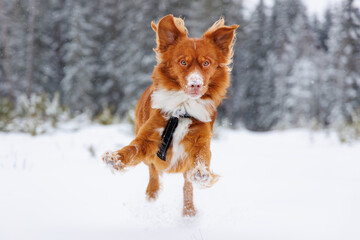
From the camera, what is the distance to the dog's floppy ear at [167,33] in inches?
130

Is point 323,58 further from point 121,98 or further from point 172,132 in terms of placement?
point 172,132

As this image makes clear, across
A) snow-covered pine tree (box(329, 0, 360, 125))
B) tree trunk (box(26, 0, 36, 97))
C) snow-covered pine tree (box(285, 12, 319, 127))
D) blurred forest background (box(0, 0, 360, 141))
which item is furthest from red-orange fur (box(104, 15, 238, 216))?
snow-covered pine tree (box(285, 12, 319, 127))

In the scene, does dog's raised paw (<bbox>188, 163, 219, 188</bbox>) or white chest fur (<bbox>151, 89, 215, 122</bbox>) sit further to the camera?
white chest fur (<bbox>151, 89, 215, 122</bbox>)

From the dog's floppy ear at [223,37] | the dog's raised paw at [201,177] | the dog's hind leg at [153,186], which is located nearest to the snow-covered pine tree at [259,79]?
the dog's hind leg at [153,186]

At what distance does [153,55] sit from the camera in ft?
71.3

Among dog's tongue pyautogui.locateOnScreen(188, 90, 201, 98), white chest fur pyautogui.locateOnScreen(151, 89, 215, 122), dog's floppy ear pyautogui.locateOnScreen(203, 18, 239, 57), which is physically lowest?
white chest fur pyautogui.locateOnScreen(151, 89, 215, 122)

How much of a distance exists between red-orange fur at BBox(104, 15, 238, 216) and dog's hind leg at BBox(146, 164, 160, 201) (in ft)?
1.88

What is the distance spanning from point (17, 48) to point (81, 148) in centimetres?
2276

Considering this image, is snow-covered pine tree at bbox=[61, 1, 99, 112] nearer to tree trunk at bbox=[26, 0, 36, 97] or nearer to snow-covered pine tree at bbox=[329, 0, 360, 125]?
tree trunk at bbox=[26, 0, 36, 97]

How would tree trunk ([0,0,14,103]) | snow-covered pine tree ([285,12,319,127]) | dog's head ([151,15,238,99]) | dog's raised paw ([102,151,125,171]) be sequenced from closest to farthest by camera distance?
dog's raised paw ([102,151,125,171]) → dog's head ([151,15,238,99]) → tree trunk ([0,0,14,103]) → snow-covered pine tree ([285,12,319,127])

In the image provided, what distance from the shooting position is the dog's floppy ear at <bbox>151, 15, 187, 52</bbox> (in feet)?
10.8

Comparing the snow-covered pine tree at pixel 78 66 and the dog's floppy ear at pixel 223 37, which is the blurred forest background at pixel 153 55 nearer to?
the snow-covered pine tree at pixel 78 66

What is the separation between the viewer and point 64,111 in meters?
9.60

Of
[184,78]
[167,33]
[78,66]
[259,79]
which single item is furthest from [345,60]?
[184,78]
